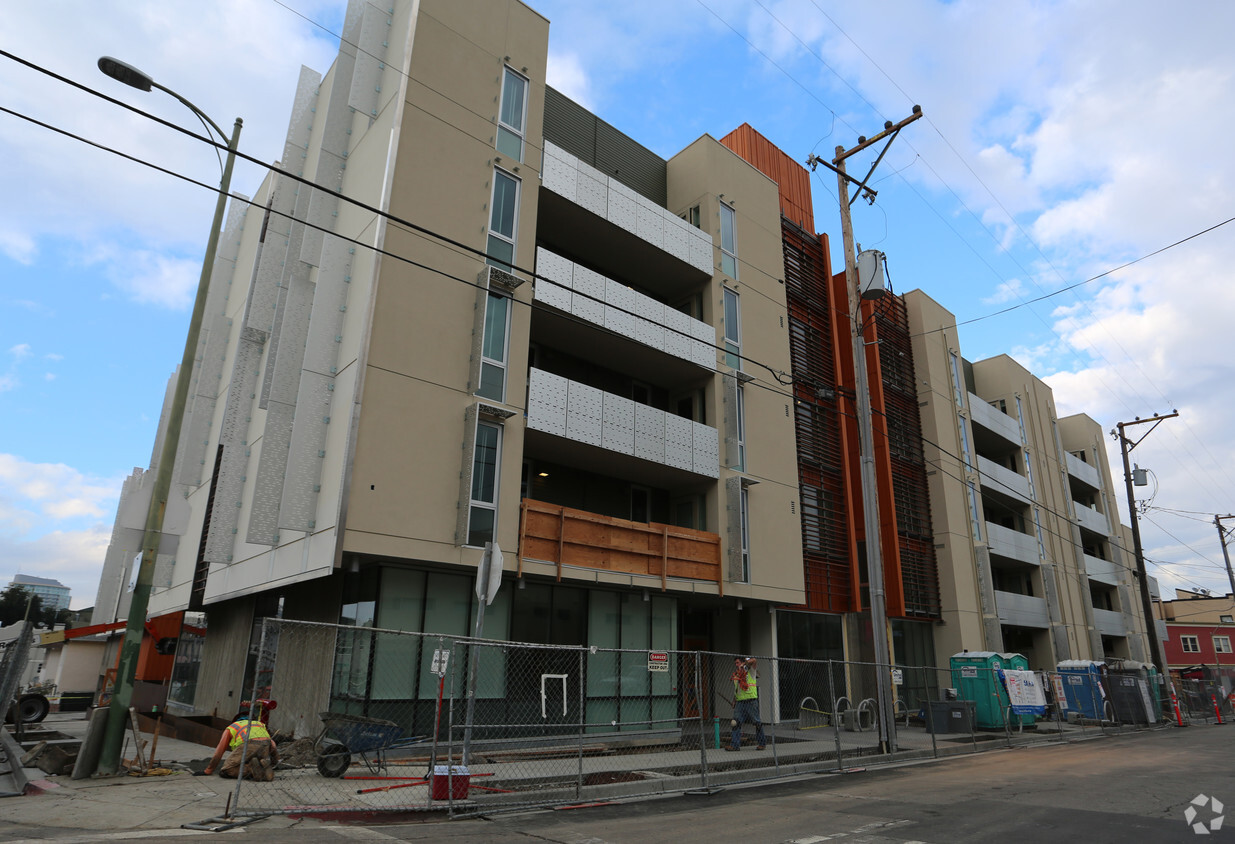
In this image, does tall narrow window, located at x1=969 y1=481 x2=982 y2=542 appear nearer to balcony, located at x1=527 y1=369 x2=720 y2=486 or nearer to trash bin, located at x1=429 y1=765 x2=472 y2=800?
balcony, located at x1=527 y1=369 x2=720 y2=486

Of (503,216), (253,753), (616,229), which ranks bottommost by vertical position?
(253,753)

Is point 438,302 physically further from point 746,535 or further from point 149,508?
point 746,535

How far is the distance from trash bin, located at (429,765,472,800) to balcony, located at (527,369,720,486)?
872 centimetres

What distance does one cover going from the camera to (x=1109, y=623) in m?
41.7

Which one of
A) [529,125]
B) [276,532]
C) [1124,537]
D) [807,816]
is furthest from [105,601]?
[1124,537]

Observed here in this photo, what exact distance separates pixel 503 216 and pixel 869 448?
32.8 feet

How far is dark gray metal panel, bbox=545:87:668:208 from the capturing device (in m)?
21.6

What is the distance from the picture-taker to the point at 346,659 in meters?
14.0

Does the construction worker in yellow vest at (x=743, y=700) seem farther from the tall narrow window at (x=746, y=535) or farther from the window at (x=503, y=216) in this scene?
the window at (x=503, y=216)

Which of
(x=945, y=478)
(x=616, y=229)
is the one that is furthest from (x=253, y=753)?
(x=945, y=478)

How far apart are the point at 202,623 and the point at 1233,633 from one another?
3030 inches

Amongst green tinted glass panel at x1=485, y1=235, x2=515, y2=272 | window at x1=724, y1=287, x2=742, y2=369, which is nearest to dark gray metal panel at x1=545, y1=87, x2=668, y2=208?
window at x1=724, y1=287, x2=742, y2=369

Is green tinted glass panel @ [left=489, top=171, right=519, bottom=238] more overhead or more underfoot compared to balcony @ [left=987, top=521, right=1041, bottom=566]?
more overhead

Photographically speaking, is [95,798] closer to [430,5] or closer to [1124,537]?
[430,5]
